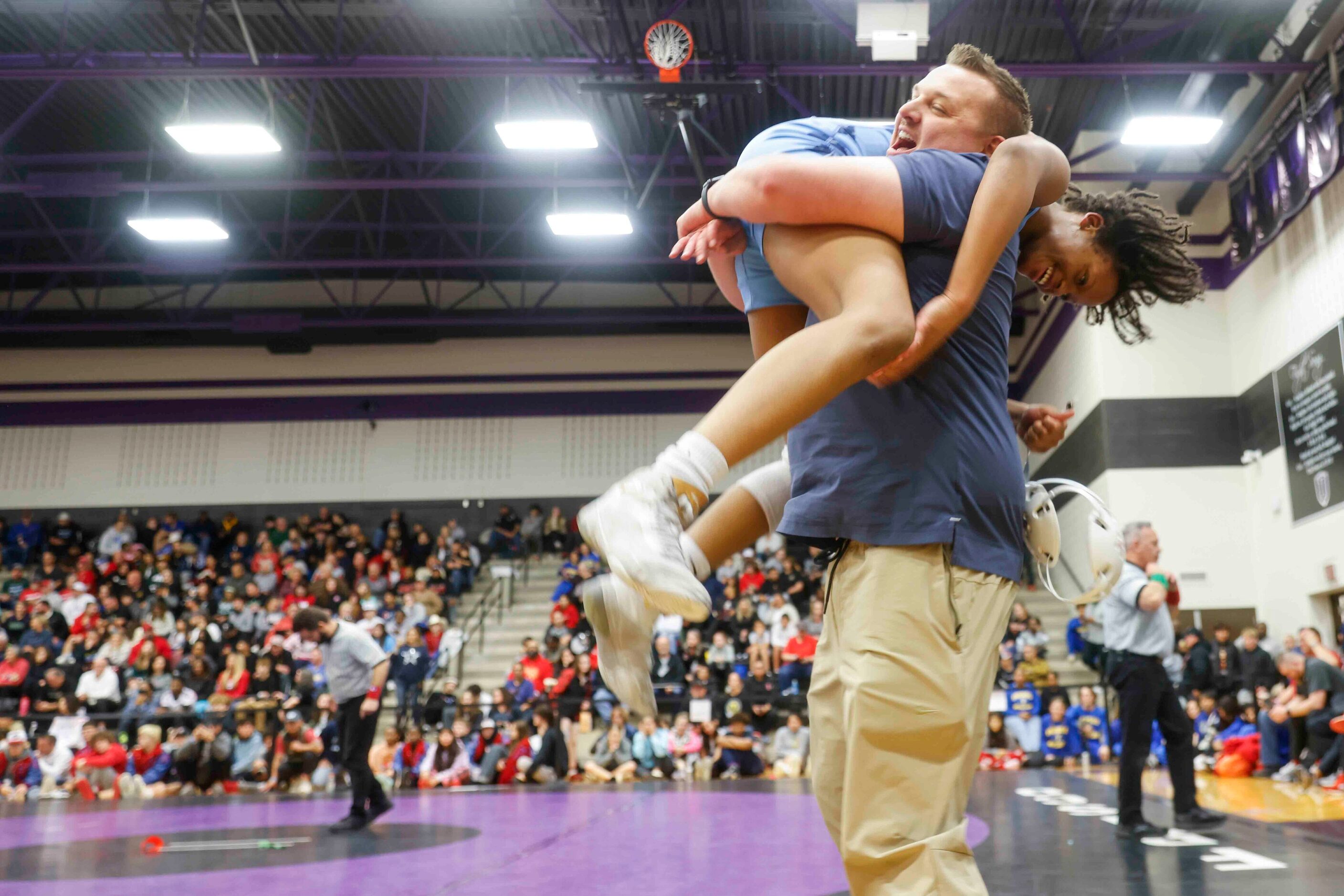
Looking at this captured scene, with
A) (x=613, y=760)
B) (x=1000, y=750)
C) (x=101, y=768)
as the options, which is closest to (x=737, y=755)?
(x=613, y=760)

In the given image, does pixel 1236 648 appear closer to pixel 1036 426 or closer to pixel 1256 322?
pixel 1256 322

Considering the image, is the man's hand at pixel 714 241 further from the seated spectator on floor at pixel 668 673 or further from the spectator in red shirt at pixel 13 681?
the spectator in red shirt at pixel 13 681

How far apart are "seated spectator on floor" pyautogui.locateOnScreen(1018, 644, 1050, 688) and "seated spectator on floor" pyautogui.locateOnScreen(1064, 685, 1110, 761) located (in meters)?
0.88

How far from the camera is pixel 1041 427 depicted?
1806 millimetres

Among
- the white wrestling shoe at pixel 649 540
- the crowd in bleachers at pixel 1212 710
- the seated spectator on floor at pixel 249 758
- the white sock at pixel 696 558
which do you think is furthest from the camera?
→ the seated spectator on floor at pixel 249 758

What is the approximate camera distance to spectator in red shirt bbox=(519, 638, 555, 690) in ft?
40.5

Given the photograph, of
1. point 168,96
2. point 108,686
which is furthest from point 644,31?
point 108,686

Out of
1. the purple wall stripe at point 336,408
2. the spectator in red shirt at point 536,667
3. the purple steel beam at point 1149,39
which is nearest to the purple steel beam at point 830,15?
the purple steel beam at point 1149,39

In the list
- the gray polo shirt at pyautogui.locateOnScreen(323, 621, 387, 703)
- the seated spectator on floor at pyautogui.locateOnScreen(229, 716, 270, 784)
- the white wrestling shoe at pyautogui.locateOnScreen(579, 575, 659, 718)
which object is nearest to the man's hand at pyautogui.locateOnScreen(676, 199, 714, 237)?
the white wrestling shoe at pyautogui.locateOnScreen(579, 575, 659, 718)

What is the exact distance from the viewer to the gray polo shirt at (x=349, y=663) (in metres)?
6.54

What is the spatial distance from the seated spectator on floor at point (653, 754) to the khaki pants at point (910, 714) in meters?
9.50

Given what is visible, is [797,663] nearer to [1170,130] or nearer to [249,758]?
[249,758]

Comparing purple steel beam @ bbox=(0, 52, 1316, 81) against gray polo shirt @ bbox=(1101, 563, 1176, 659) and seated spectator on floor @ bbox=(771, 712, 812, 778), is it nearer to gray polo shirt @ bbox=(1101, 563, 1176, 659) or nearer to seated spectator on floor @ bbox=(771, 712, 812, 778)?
seated spectator on floor @ bbox=(771, 712, 812, 778)

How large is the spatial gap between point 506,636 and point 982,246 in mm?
15004
